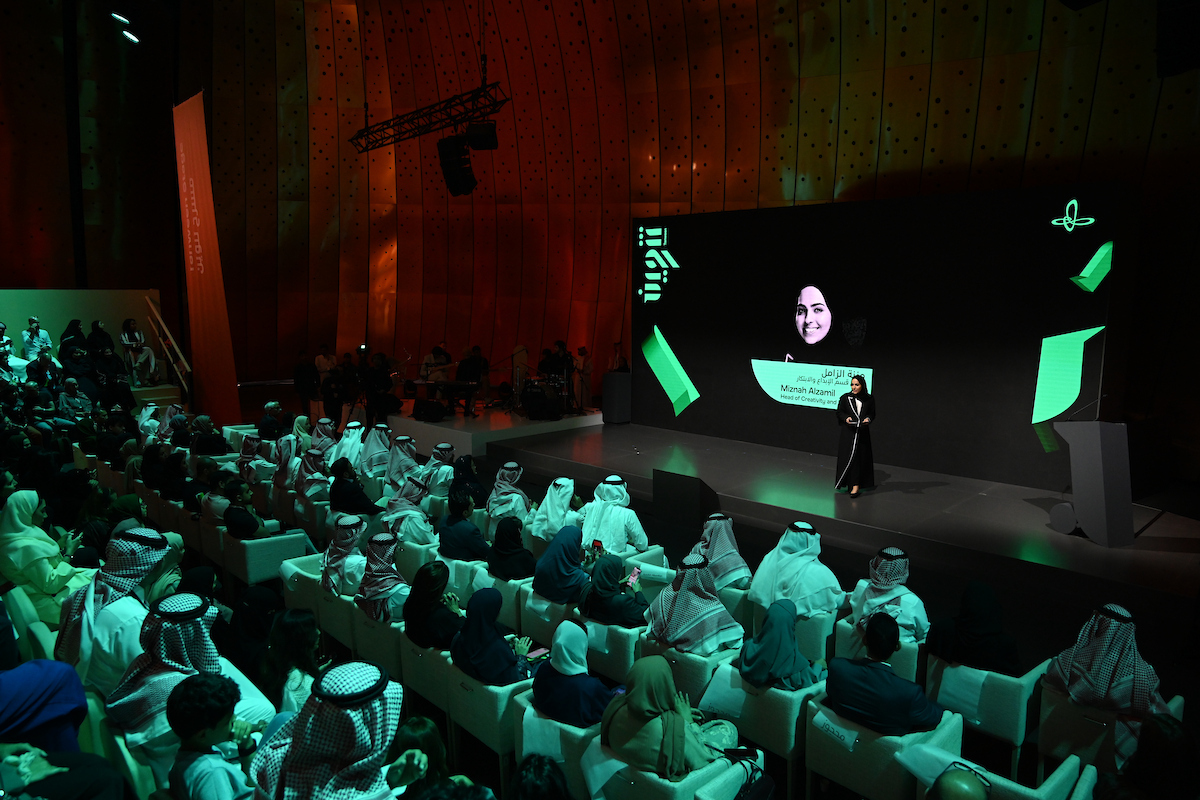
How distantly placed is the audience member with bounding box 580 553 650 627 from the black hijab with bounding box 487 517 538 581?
72 centimetres

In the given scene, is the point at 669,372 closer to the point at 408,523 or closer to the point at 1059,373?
the point at 1059,373

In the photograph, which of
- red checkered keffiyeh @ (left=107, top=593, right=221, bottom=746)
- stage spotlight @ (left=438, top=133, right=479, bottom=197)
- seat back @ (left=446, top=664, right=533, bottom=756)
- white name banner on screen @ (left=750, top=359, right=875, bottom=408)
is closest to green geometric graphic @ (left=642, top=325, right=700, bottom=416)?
white name banner on screen @ (left=750, top=359, right=875, bottom=408)

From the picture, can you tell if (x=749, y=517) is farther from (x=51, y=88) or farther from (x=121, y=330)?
(x=51, y=88)

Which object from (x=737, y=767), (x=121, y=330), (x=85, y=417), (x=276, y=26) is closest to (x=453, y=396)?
(x=85, y=417)

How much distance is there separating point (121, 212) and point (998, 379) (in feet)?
54.9

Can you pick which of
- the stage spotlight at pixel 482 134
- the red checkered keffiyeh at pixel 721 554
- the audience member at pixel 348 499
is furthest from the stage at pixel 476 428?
the red checkered keffiyeh at pixel 721 554

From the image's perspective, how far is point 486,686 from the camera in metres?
3.59

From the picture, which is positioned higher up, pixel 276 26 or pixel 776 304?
pixel 276 26

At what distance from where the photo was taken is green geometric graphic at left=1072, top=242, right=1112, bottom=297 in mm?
7914

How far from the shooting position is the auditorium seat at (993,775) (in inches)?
105

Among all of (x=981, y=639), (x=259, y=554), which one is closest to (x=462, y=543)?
(x=259, y=554)

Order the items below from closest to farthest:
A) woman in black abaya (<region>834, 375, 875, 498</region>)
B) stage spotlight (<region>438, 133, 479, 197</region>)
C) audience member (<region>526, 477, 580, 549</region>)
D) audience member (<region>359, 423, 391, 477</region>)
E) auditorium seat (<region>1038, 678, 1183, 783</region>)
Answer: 1. auditorium seat (<region>1038, 678, 1183, 783</region>)
2. audience member (<region>526, 477, 580, 549</region>)
3. woman in black abaya (<region>834, 375, 875, 498</region>)
4. audience member (<region>359, 423, 391, 477</region>)
5. stage spotlight (<region>438, 133, 479, 197</region>)

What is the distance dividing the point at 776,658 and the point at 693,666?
55 cm

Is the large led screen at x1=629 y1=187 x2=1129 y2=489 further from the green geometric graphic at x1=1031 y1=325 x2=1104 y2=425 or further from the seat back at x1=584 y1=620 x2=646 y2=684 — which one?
the seat back at x1=584 y1=620 x2=646 y2=684
